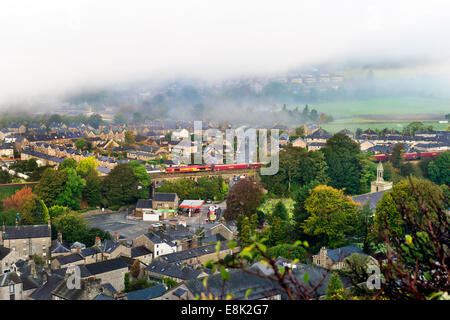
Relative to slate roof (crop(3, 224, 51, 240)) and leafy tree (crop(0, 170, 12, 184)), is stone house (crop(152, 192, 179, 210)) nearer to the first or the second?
slate roof (crop(3, 224, 51, 240))

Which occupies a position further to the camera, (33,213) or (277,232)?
(33,213)

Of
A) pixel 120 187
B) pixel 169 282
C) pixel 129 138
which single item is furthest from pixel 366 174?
pixel 129 138

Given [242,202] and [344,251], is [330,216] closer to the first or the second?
[344,251]

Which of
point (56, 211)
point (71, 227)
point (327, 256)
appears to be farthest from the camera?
point (56, 211)

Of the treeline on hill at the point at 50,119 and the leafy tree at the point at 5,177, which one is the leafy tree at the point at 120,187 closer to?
the leafy tree at the point at 5,177

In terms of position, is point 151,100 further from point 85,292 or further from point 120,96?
point 85,292

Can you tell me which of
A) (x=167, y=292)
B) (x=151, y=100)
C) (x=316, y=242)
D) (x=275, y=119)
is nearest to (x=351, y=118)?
(x=275, y=119)

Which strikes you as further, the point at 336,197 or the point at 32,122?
the point at 32,122
